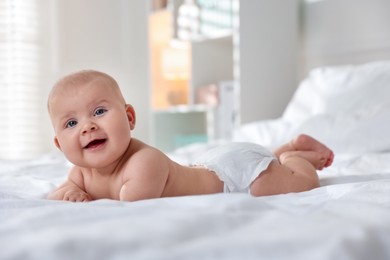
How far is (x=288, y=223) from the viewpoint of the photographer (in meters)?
0.59

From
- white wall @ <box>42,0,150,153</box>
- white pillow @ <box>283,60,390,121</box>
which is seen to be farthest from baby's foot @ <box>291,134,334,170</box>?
white wall @ <box>42,0,150,153</box>

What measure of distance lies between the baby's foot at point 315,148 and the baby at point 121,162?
207 millimetres

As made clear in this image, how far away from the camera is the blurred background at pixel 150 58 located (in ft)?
9.50

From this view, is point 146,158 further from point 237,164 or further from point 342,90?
point 342,90

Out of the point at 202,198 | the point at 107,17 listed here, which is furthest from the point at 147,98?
the point at 202,198

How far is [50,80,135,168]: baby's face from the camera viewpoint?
3.06ft

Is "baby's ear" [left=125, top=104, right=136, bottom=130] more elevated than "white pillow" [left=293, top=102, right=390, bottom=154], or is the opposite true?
"baby's ear" [left=125, top=104, right=136, bottom=130]

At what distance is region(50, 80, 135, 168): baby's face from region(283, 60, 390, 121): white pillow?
4.13 feet

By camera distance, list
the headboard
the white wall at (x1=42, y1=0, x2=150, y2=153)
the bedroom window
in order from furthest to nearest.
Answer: the white wall at (x1=42, y1=0, x2=150, y2=153) < the bedroom window < the headboard

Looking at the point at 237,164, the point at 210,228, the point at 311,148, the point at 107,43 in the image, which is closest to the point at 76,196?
the point at 237,164

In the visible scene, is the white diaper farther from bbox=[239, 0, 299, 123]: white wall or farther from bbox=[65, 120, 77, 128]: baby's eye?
bbox=[239, 0, 299, 123]: white wall

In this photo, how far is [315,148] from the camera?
1.31 m

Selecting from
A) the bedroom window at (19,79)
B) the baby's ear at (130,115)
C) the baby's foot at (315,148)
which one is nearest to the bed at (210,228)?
the baby's ear at (130,115)

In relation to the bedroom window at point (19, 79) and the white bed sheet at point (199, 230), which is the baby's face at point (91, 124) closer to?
the white bed sheet at point (199, 230)
